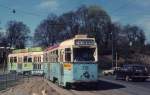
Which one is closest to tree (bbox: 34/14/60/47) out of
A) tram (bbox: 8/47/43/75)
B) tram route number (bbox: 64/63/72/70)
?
tram (bbox: 8/47/43/75)

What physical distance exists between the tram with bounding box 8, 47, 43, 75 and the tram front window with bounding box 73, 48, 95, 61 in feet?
80.8

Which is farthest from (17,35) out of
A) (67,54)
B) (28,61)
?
(67,54)

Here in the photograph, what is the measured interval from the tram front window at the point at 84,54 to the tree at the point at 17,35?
105 m

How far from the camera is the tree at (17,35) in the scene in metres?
136

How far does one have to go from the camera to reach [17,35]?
5507 inches

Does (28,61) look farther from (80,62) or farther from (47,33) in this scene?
(47,33)

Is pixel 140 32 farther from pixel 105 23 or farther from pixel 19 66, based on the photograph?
pixel 19 66

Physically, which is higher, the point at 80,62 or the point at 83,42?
the point at 83,42

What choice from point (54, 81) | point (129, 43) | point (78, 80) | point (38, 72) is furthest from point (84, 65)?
point (129, 43)

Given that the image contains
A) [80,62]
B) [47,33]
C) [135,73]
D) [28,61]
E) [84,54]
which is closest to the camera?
[80,62]

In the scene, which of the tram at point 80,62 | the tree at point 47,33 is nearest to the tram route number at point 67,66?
the tram at point 80,62

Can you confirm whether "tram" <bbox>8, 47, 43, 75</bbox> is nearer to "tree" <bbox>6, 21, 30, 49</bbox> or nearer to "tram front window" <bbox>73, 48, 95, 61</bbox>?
"tram front window" <bbox>73, 48, 95, 61</bbox>

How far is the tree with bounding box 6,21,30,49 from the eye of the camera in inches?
5344

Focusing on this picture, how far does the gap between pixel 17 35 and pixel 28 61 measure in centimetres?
8062
